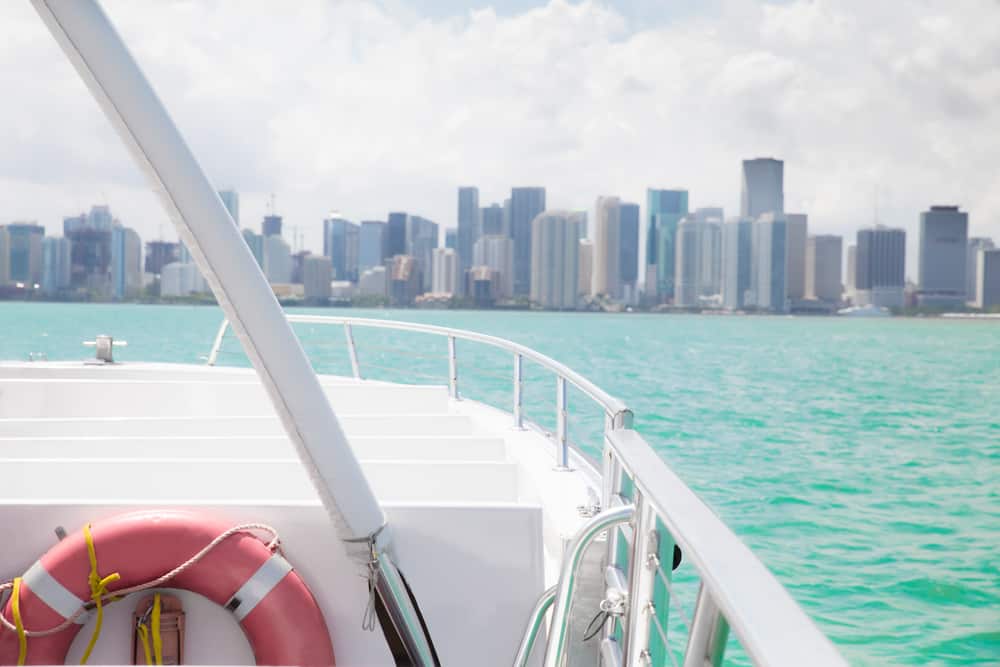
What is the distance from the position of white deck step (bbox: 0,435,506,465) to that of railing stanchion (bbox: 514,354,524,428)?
42cm

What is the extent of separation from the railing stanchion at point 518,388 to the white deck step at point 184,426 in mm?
435

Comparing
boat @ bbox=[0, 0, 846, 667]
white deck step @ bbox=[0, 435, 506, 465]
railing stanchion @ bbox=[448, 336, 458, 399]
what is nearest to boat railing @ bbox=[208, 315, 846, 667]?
boat @ bbox=[0, 0, 846, 667]

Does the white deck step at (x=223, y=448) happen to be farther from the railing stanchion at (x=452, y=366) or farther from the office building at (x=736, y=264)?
the office building at (x=736, y=264)

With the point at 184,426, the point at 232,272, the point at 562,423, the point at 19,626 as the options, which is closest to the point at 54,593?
the point at 19,626

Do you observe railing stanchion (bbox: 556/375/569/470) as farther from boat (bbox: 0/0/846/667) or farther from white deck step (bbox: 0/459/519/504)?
white deck step (bbox: 0/459/519/504)

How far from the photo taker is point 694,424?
1786cm

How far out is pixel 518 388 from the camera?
4.04m

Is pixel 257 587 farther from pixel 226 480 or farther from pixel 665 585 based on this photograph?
pixel 665 585

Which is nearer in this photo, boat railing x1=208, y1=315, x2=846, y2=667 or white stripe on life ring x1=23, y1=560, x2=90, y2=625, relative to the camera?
boat railing x1=208, y1=315, x2=846, y2=667

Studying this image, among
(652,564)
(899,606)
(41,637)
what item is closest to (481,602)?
(41,637)

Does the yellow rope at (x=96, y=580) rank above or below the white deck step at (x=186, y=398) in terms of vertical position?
below

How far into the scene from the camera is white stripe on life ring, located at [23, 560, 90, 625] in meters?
2.13

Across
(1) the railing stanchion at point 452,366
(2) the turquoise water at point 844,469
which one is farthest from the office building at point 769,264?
(1) the railing stanchion at point 452,366

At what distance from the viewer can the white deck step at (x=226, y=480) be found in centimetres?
283
